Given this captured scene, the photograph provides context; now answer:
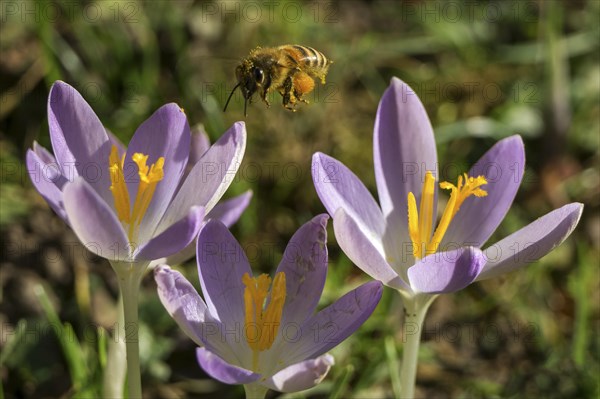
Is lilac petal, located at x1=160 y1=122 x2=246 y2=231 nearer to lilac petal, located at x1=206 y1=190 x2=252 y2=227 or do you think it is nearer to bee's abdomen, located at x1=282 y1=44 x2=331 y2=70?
lilac petal, located at x1=206 y1=190 x2=252 y2=227

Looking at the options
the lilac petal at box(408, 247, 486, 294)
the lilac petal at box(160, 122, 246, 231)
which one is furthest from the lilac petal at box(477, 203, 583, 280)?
the lilac petal at box(160, 122, 246, 231)

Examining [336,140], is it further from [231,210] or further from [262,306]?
[262,306]

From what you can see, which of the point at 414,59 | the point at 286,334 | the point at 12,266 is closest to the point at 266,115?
the point at 414,59

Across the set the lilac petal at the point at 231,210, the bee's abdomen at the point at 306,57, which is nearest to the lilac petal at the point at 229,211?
the lilac petal at the point at 231,210

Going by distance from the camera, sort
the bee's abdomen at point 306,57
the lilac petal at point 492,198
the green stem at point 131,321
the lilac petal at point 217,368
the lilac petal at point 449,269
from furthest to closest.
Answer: the bee's abdomen at point 306,57
the lilac petal at point 492,198
the green stem at point 131,321
the lilac petal at point 449,269
the lilac petal at point 217,368

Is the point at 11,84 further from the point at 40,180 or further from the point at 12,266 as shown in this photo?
the point at 40,180

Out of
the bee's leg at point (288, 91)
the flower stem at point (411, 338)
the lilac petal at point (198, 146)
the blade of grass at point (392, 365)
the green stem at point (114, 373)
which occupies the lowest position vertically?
the blade of grass at point (392, 365)

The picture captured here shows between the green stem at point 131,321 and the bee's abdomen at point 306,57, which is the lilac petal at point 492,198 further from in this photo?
the green stem at point 131,321
